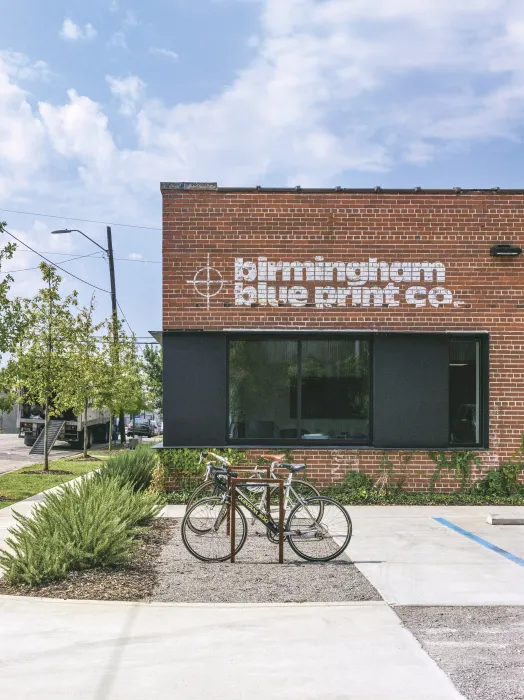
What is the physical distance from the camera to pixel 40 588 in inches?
292

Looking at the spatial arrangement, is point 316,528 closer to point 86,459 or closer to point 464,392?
point 464,392

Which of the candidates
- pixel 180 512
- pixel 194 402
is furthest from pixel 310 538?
pixel 194 402

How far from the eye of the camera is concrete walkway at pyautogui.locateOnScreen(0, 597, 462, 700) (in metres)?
4.89

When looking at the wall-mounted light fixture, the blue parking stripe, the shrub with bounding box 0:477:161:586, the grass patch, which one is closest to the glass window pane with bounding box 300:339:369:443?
the blue parking stripe

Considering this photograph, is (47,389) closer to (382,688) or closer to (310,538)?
(310,538)

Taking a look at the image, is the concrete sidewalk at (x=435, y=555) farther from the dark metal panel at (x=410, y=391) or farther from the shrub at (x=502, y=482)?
the dark metal panel at (x=410, y=391)

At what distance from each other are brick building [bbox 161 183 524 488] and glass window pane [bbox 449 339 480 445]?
148mm

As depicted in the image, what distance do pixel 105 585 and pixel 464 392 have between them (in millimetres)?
8165

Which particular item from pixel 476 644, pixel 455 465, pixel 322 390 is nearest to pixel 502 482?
pixel 455 465

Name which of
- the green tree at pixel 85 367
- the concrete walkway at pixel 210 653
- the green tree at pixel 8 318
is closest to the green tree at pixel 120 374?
the green tree at pixel 85 367

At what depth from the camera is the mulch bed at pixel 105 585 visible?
7215 millimetres

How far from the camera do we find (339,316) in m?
13.5

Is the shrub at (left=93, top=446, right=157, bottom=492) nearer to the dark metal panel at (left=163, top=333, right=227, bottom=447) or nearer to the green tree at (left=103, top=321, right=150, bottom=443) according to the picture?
the dark metal panel at (left=163, top=333, right=227, bottom=447)

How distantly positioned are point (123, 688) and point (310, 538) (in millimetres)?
4151
